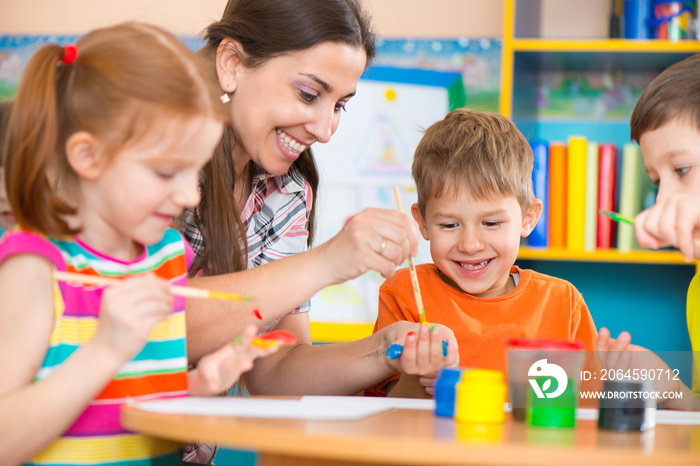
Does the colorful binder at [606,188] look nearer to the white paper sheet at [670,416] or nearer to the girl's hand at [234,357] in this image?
the white paper sheet at [670,416]

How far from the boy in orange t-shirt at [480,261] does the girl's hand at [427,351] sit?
266mm

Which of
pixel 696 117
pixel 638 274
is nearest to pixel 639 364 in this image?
pixel 696 117

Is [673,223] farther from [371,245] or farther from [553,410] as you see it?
[371,245]

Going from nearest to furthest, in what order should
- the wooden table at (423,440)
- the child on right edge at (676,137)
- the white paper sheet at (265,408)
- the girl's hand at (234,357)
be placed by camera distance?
the wooden table at (423,440)
the white paper sheet at (265,408)
the girl's hand at (234,357)
the child on right edge at (676,137)

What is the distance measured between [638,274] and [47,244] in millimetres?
2055

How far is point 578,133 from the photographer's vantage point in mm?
2471

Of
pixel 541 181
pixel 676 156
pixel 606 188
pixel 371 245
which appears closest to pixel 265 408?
pixel 371 245

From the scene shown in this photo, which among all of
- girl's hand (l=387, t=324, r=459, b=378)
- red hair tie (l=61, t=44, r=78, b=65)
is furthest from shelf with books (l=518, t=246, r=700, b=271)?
red hair tie (l=61, t=44, r=78, b=65)

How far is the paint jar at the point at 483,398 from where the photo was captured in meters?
0.78

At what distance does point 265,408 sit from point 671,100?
2.79 feet

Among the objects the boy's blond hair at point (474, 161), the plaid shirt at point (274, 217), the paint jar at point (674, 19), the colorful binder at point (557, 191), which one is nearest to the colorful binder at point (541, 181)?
the colorful binder at point (557, 191)

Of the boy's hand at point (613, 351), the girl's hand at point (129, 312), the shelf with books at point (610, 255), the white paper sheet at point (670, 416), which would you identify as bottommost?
the white paper sheet at point (670, 416)

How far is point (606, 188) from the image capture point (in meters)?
2.20

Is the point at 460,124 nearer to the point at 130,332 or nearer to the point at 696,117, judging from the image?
the point at 696,117
